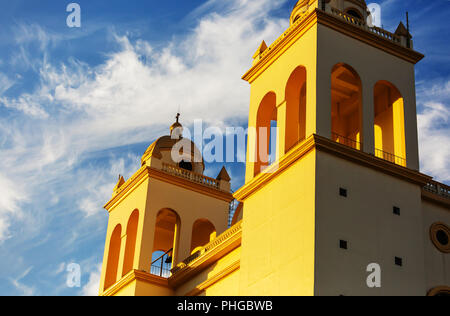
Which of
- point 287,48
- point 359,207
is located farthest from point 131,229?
point 359,207

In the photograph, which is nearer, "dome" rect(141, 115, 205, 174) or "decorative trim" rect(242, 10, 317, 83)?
"decorative trim" rect(242, 10, 317, 83)

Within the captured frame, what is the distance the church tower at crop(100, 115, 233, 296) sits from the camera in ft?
110

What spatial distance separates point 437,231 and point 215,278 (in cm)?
806

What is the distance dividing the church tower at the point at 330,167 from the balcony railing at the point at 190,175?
7691 mm

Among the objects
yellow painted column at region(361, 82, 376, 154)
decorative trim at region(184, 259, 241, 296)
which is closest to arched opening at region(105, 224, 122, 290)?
decorative trim at region(184, 259, 241, 296)

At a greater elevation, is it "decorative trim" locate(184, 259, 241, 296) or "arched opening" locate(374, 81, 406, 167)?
"arched opening" locate(374, 81, 406, 167)

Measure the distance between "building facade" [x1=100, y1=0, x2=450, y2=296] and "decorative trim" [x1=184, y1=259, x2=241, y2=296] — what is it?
5 centimetres

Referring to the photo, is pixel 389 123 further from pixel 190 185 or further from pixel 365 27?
pixel 190 185

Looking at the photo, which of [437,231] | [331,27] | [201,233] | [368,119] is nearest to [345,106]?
[331,27]

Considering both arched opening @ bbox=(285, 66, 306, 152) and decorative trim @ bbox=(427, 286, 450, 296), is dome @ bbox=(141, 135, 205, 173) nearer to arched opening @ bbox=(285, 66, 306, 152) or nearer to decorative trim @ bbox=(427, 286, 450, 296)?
arched opening @ bbox=(285, 66, 306, 152)

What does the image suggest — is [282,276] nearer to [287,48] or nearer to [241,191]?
[241,191]

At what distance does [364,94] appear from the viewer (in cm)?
2617

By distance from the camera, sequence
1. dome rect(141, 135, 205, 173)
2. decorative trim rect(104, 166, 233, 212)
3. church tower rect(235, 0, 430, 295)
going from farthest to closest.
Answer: dome rect(141, 135, 205, 173) < decorative trim rect(104, 166, 233, 212) < church tower rect(235, 0, 430, 295)
